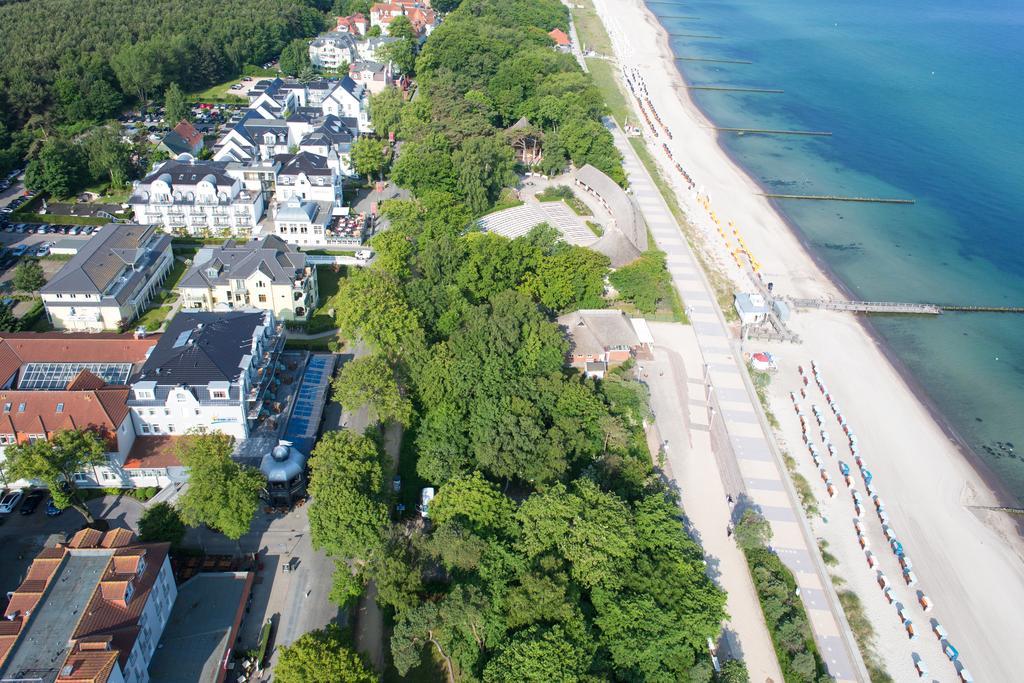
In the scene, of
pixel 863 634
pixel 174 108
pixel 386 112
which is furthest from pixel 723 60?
pixel 863 634

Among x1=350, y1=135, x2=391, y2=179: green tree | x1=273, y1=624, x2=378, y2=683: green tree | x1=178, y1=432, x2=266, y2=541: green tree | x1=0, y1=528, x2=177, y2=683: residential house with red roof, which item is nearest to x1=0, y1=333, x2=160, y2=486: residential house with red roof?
x1=178, y1=432, x2=266, y2=541: green tree

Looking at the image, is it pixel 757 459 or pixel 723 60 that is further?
pixel 723 60

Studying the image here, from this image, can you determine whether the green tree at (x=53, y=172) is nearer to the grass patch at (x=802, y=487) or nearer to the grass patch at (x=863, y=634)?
the grass patch at (x=802, y=487)

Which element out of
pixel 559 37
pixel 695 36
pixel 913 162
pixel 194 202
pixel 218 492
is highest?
pixel 559 37

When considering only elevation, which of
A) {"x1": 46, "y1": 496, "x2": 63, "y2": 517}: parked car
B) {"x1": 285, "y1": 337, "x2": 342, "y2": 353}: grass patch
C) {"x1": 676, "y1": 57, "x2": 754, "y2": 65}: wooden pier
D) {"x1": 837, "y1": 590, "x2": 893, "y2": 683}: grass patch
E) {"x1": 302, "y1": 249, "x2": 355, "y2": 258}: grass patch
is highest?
{"x1": 676, "y1": 57, "x2": 754, "y2": 65}: wooden pier

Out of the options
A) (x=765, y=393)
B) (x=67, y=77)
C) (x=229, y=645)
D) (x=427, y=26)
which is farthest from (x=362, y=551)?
(x=427, y=26)

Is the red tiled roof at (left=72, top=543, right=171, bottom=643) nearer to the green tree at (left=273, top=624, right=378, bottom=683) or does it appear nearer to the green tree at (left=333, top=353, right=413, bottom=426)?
the green tree at (left=273, top=624, right=378, bottom=683)

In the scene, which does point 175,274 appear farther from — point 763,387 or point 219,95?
point 219,95
